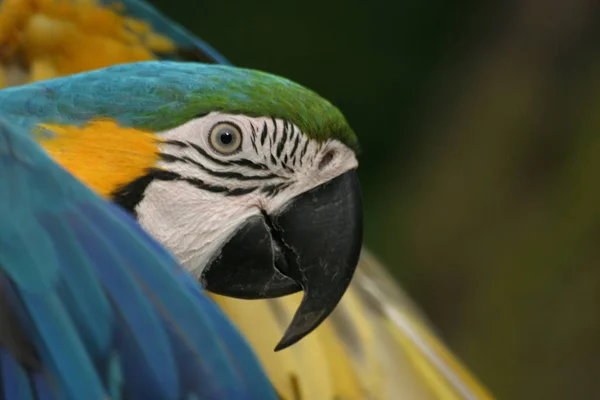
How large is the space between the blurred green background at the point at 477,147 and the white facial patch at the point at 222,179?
1.47 metres

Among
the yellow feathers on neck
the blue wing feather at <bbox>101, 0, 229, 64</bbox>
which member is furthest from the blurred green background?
the yellow feathers on neck

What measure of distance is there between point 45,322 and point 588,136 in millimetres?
1908

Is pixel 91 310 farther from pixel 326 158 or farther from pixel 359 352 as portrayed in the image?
pixel 359 352

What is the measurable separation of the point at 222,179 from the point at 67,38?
1.64 ft

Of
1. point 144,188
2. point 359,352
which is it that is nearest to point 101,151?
point 144,188

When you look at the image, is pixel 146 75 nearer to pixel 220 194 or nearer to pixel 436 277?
pixel 220 194

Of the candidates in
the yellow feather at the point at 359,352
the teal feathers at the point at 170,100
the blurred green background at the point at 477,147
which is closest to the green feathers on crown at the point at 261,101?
the teal feathers at the point at 170,100

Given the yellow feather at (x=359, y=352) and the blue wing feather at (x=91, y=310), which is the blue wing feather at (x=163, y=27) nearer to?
the yellow feather at (x=359, y=352)

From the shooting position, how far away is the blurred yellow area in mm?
1419

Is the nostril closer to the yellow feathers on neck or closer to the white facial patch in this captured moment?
the white facial patch

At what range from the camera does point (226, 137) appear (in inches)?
40.9

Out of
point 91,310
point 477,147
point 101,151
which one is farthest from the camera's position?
point 477,147

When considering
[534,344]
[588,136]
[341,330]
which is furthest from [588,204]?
[341,330]

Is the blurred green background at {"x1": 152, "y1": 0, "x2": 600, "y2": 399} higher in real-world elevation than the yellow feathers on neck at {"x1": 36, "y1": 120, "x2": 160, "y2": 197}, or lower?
lower
